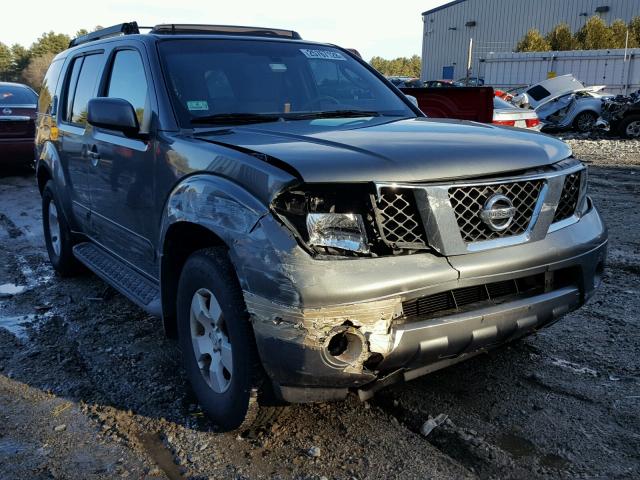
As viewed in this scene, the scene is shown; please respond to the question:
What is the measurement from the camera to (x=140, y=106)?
141 inches

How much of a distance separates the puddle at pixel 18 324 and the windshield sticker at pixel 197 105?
2.07 m

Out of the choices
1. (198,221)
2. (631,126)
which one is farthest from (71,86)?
(631,126)

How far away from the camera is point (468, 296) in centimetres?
261

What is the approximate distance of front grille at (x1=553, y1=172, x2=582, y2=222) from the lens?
2.94m

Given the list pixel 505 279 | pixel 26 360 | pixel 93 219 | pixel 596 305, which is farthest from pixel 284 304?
pixel 596 305

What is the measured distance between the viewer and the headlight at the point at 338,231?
2404 mm

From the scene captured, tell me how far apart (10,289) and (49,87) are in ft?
6.15

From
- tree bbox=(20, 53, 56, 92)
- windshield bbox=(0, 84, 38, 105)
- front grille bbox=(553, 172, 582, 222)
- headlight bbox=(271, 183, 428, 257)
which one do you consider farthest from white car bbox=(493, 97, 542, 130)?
tree bbox=(20, 53, 56, 92)

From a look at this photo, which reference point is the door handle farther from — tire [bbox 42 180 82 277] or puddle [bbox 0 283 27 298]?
puddle [bbox 0 283 27 298]

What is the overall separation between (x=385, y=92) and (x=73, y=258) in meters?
3.03

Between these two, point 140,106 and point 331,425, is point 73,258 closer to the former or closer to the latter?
point 140,106

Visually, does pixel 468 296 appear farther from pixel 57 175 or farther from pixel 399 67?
pixel 399 67

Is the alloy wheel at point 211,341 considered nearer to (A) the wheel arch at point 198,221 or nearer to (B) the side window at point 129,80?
(A) the wheel arch at point 198,221

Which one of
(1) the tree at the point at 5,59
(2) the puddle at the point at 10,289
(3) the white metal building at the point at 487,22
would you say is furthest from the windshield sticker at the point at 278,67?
(1) the tree at the point at 5,59
